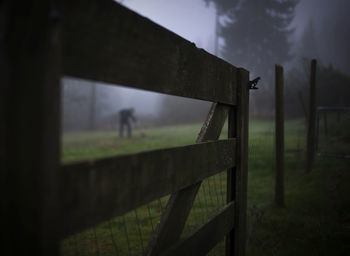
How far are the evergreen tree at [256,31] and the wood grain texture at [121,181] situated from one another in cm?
4146

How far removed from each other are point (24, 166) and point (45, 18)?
356 millimetres

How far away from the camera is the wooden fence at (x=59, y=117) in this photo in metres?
0.63

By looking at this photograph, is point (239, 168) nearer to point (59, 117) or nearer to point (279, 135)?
point (59, 117)

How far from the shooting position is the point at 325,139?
28.5 feet

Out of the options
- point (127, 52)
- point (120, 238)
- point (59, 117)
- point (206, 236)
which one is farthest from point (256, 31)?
point (59, 117)

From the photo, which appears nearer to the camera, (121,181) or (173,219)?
(121,181)

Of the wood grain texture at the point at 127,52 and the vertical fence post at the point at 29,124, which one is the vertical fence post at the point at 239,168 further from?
the vertical fence post at the point at 29,124

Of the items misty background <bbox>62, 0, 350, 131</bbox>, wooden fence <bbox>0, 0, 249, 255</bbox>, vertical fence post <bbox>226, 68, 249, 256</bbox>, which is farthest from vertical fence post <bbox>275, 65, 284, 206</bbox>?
wooden fence <bbox>0, 0, 249, 255</bbox>

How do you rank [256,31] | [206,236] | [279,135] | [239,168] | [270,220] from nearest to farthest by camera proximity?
[206,236], [239,168], [270,220], [279,135], [256,31]

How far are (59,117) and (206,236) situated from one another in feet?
4.14

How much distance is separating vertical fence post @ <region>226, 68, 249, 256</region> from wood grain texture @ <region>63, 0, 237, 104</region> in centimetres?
60

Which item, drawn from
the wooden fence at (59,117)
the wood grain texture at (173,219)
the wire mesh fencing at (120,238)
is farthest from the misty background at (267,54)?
the wire mesh fencing at (120,238)

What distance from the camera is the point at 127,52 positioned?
37.9 inches

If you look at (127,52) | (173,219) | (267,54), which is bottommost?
(173,219)
